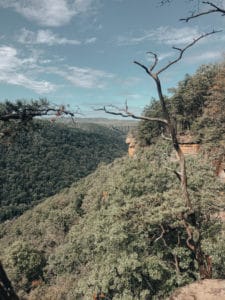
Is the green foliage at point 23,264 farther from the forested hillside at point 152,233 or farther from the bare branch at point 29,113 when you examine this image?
the bare branch at point 29,113

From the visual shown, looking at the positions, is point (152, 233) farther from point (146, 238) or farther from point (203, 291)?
point (203, 291)

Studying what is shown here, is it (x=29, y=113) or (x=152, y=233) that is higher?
(x=29, y=113)

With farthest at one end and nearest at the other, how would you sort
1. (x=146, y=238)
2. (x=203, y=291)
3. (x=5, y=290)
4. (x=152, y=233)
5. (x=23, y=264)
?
1. (x=23, y=264)
2. (x=152, y=233)
3. (x=146, y=238)
4. (x=203, y=291)
5. (x=5, y=290)

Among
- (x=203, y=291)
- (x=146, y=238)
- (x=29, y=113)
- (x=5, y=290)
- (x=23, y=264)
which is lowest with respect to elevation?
(x=23, y=264)

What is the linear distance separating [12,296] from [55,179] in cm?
15925

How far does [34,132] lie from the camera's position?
598 centimetres

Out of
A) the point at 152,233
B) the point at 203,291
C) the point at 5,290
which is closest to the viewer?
the point at 5,290

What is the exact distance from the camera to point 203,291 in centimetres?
479

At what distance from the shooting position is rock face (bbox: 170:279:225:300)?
4637 millimetres

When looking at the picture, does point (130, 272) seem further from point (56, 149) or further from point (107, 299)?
point (56, 149)

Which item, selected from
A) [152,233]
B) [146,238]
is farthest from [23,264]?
[146,238]

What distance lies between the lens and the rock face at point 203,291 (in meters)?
4.64

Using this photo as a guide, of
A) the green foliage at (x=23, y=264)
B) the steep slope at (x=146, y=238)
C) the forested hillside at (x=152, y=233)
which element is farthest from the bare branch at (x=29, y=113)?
the green foliage at (x=23, y=264)

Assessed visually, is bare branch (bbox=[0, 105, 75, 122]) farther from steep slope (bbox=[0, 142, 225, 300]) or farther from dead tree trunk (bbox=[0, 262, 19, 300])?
steep slope (bbox=[0, 142, 225, 300])
